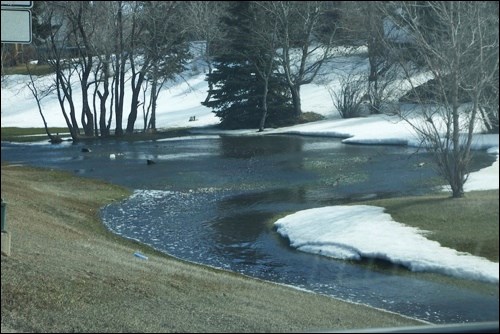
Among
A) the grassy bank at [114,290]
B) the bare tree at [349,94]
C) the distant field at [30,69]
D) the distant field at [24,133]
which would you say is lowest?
the grassy bank at [114,290]

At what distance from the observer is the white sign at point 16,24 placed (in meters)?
5.55

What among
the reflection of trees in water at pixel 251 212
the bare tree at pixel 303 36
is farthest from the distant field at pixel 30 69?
the reflection of trees in water at pixel 251 212

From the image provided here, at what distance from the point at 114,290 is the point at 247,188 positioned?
8.85 ft

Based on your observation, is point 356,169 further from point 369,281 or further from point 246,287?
point 369,281

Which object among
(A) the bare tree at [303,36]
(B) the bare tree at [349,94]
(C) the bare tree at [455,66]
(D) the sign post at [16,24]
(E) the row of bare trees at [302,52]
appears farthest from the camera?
(B) the bare tree at [349,94]

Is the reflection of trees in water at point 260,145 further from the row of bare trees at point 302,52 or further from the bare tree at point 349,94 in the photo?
the bare tree at point 349,94

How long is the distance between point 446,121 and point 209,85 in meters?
3.63

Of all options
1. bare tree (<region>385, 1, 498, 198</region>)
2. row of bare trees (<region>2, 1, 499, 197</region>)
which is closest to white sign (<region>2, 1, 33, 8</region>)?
row of bare trees (<region>2, 1, 499, 197</region>)

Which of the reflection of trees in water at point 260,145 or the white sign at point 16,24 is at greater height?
the white sign at point 16,24

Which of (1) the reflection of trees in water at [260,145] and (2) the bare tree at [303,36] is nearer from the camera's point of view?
(2) the bare tree at [303,36]

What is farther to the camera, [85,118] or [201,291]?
[85,118]

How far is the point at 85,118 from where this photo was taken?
9914mm

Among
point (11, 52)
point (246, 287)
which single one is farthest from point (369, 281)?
point (11, 52)

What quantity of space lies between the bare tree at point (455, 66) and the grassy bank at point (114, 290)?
1.30 m
